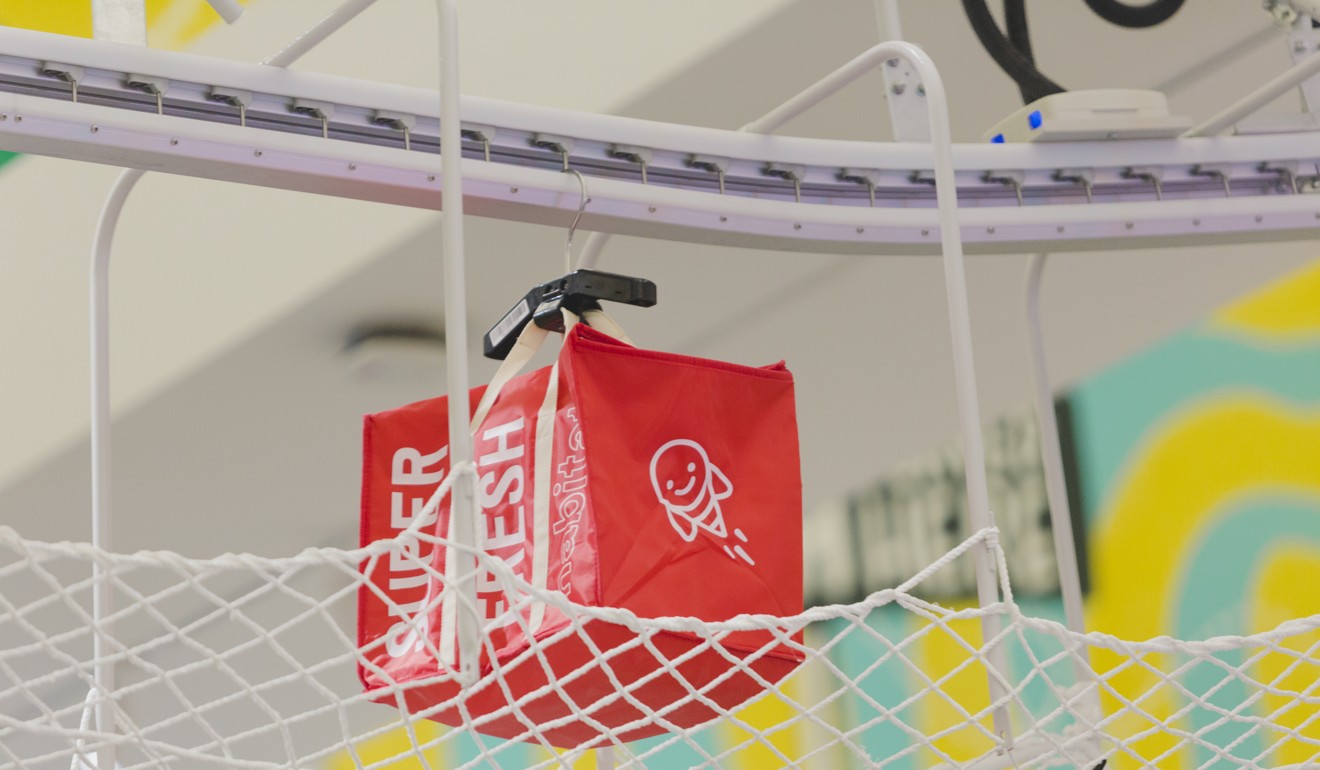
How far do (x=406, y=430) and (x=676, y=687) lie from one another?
0.46m

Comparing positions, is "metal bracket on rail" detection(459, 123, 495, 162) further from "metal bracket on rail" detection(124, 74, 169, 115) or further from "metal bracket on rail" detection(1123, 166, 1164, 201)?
"metal bracket on rail" detection(1123, 166, 1164, 201)

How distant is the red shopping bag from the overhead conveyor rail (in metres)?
0.34

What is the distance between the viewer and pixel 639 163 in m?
1.91

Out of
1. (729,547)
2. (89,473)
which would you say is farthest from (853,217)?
(89,473)

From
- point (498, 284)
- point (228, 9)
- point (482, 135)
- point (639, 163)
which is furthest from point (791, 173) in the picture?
point (498, 284)

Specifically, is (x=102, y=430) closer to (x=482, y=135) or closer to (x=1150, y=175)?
(x=482, y=135)

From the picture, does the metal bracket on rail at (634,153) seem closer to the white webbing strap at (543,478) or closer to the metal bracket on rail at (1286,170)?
the white webbing strap at (543,478)

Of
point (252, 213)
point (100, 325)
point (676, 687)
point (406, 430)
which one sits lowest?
point (676, 687)

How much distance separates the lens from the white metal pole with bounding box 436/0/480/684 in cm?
131

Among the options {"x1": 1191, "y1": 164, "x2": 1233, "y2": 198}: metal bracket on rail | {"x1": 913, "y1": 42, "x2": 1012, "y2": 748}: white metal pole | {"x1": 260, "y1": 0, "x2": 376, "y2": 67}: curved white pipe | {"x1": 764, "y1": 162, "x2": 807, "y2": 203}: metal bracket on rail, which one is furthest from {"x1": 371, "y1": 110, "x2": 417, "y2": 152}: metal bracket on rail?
{"x1": 1191, "y1": 164, "x2": 1233, "y2": 198}: metal bracket on rail

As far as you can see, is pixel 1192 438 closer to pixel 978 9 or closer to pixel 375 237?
pixel 978 9

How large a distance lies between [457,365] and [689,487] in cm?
29

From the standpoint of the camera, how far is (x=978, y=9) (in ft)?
7.55

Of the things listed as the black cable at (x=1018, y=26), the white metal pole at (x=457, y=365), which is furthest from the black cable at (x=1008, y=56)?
the white metal pole at (x=457, y=365)
